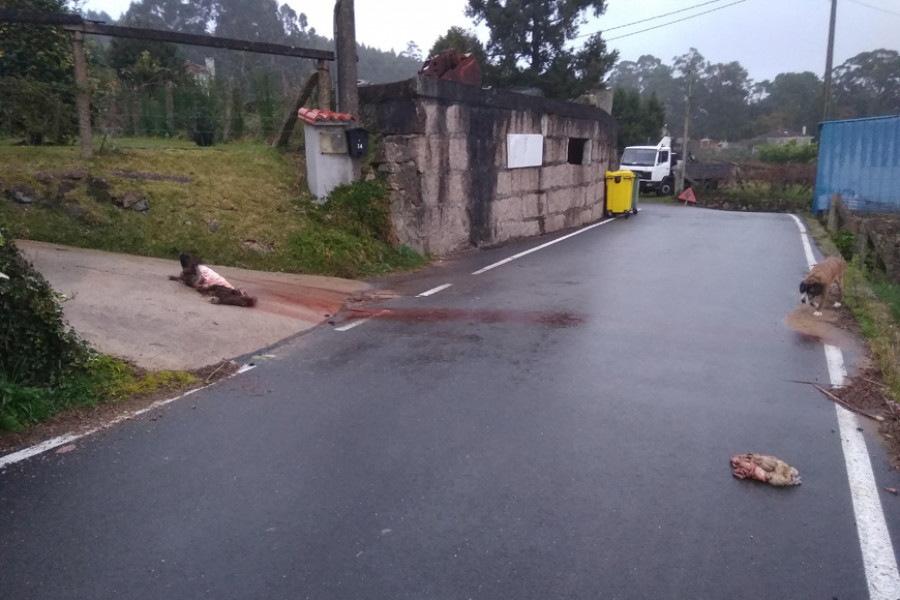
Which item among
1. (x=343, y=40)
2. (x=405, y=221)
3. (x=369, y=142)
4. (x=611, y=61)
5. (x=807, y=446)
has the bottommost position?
(x=807, y=446)

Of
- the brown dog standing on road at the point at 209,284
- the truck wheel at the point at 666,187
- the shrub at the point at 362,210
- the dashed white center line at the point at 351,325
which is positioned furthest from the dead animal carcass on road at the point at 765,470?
the truck wheel at the point at 666,187

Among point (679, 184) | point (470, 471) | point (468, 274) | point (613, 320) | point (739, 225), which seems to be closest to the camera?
point (470, 471)

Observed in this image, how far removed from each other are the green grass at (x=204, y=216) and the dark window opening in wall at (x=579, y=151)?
9.16 meters

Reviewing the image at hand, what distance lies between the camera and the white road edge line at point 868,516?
134 inches

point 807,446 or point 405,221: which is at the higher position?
point 405,221

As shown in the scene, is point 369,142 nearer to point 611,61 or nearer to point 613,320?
point 613,320

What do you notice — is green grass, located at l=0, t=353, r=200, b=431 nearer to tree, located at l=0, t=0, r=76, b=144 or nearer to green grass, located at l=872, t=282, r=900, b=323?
tree, located at l=0, t=0, r=76, b=144

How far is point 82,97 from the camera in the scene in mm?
10531

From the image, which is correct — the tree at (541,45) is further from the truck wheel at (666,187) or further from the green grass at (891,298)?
the green grass at (891,298)

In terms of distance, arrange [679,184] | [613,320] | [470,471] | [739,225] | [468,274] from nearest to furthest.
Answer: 1. [470,471]
2. [613,320]
3. [468,274]
4. [739,225]
5. [679,184]

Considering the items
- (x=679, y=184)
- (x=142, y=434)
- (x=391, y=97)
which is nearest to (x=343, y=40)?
(x=391, y=97)

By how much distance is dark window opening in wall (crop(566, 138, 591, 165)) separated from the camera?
20000mm

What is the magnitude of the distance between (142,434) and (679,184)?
33874 millimetres

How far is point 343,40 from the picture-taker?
→ 12.7 metres
